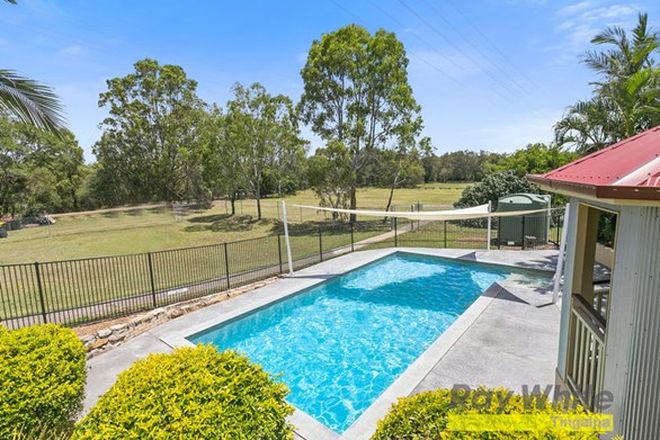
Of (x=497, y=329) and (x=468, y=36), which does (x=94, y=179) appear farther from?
(x=497, y=329)

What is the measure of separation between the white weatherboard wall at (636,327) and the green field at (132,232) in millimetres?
18013

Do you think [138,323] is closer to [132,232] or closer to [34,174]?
[132,232]

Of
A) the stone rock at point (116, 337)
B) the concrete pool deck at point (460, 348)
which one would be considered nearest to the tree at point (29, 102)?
the stone rock at point (116, 337)

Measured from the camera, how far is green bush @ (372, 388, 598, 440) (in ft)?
6.84

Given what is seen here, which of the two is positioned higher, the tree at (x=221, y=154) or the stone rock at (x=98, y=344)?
the tree at (x=221, y=154)

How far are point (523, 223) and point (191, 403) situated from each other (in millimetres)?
14289

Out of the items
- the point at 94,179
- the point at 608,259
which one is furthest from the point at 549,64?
the point at 94,179

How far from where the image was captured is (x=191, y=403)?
247 centimetres

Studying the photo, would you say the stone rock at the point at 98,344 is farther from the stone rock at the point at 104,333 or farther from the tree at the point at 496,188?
the tree at the point at 496,188

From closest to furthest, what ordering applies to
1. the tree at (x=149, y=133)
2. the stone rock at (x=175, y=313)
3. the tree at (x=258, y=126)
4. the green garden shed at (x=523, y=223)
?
the stone rock at (x=175, y=313)
the green garden shed at (x=523, y=223)
the tree at (x=258, y=126)
the tree at (x=149, y=133)

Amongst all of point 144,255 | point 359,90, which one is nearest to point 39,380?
point 144,255

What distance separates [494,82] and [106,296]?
68.3ft

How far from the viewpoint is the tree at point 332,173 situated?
67.9 ft

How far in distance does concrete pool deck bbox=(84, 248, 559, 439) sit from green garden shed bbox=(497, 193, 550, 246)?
6.16m
